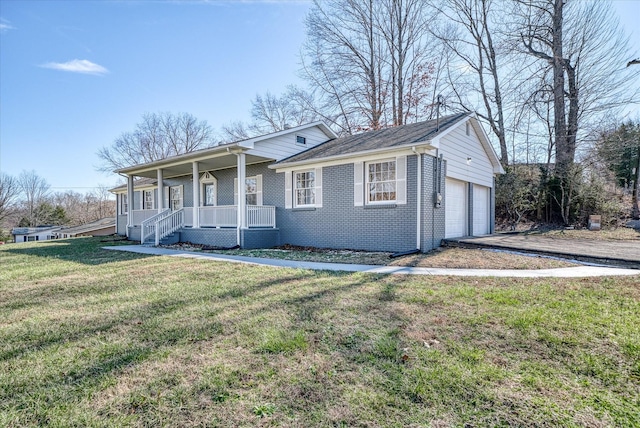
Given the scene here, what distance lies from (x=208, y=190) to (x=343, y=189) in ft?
26.3

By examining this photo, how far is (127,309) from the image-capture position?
14.5ft

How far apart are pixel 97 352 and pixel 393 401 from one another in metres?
2.68

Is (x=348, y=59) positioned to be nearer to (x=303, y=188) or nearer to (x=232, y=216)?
(x=303, y=188)

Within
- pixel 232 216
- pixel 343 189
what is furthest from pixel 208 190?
pixel 343 189

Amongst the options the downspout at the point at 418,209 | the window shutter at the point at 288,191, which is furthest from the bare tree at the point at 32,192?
the downspout at the point at 418,209

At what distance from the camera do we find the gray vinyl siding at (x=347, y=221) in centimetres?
976

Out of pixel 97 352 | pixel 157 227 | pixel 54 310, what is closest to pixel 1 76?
pixel 157 227

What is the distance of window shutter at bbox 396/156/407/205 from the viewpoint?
32.2 feet

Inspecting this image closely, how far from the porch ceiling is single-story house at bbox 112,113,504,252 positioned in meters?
0.04

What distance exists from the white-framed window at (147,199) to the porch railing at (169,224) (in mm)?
7341

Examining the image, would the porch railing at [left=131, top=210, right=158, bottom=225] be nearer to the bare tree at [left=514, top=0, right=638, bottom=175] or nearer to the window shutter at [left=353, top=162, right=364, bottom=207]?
the window shutter at [left=353, top=162, right=364, bottom=207]

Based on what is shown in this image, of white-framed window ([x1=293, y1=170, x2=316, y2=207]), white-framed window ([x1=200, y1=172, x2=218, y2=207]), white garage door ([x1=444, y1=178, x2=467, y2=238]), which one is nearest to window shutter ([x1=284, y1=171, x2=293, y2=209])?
white-framed window ([x1=293, y1=170, x2=316, y2=207])

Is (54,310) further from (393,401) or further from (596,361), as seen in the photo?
(596,361)

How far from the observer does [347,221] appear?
36.1ft
